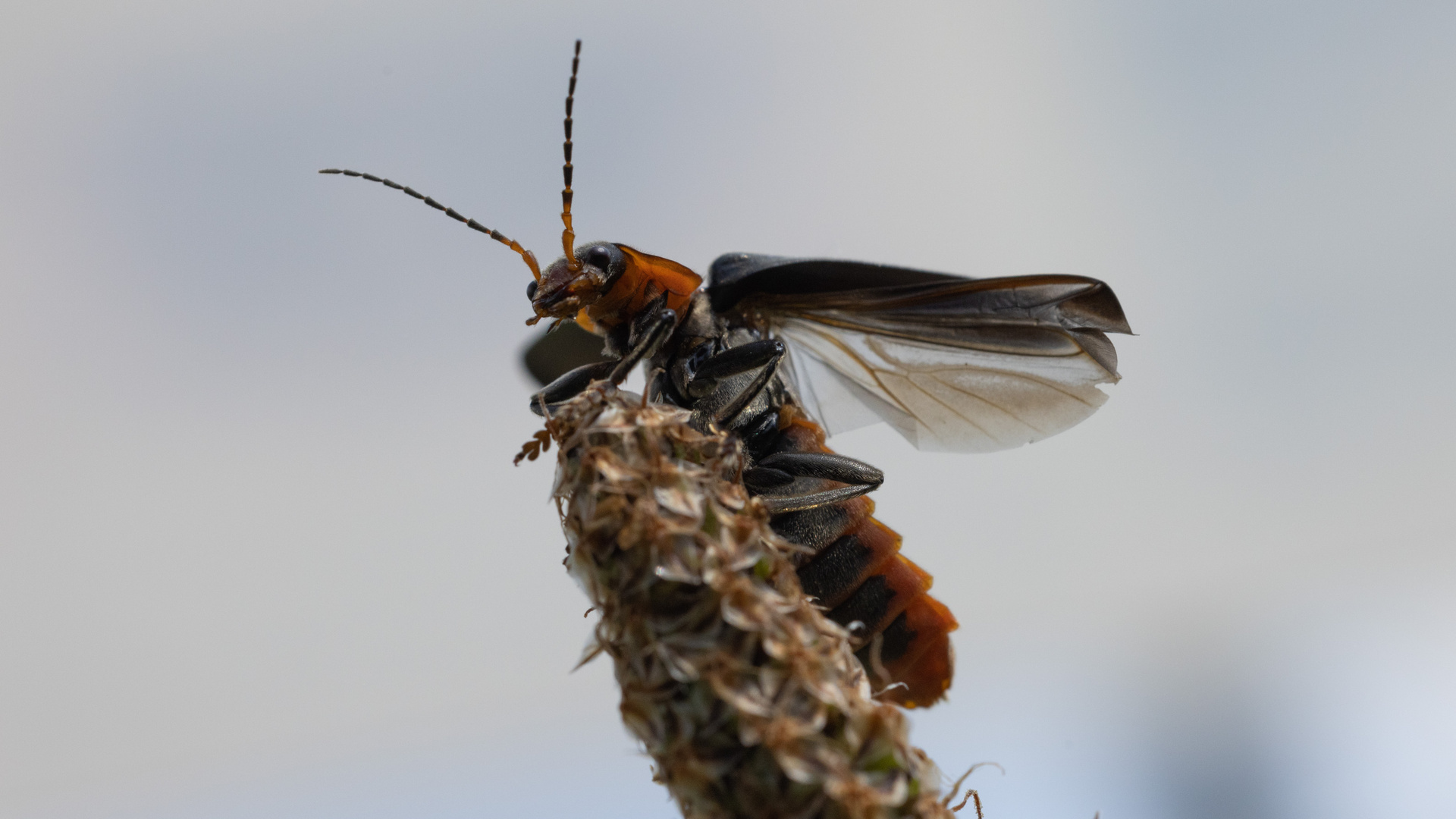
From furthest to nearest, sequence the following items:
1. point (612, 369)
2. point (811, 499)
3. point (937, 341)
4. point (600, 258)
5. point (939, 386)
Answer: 1. point (939, 386)
2. point (937, 341)
3. point (612, 369)
4. point (600, 258)
5. point (811, 499)

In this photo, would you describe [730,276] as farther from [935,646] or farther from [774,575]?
[774,575]

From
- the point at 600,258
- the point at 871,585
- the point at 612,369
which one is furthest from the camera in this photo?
the point at 612,369

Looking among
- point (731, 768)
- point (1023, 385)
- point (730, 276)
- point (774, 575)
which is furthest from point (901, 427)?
point (731, 768)

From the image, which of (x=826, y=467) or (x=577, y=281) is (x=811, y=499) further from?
(x=577, y=281)

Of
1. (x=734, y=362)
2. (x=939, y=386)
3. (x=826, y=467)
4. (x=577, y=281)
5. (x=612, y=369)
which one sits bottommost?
(x=826, y=467)

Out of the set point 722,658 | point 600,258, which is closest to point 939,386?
point 600,258

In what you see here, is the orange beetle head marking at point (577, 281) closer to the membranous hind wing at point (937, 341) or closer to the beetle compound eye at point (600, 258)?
the beetle compound eye at point (600, 258)

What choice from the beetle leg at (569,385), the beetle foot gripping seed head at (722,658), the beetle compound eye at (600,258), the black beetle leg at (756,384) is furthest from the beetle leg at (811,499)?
the beetle foot gripping seed head at (722,658)
